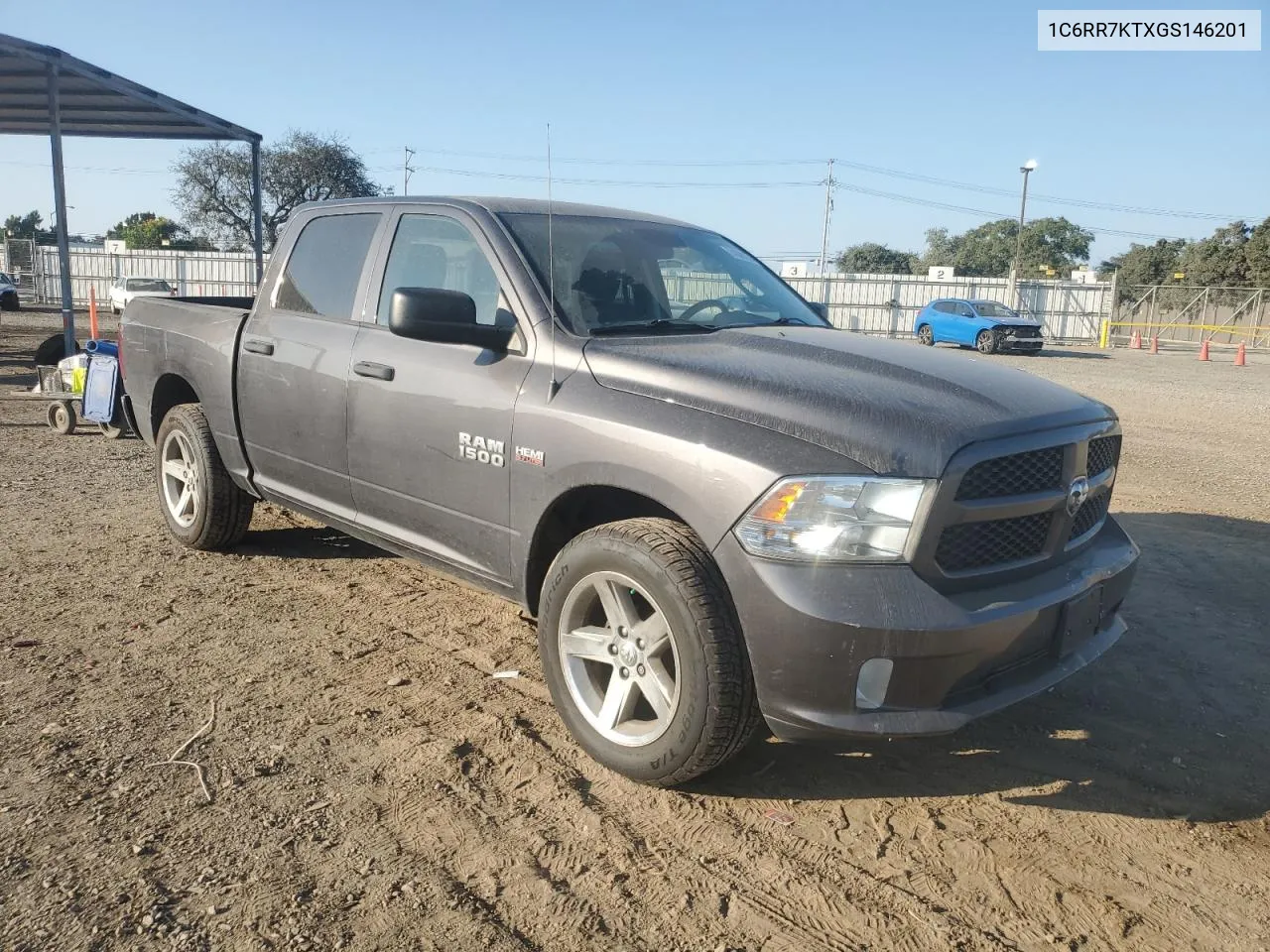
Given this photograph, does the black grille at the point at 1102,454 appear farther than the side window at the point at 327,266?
No

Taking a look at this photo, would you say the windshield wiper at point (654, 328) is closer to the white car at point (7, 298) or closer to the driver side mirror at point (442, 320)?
the driver side mirror at point (442, 320)

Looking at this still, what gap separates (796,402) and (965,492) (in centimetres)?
54

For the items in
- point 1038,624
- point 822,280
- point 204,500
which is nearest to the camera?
point 1038,624

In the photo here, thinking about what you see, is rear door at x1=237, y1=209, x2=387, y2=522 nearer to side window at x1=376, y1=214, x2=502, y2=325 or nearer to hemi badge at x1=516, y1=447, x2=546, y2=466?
side window at x1=376, y1=214, x2=502, y2=325

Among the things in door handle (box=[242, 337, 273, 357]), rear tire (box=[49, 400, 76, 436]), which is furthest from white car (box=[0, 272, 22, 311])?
door handle (box=[242, 337, 273, 357])

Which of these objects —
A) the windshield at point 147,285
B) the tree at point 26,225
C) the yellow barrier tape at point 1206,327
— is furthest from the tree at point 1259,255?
the tree at point 26,225

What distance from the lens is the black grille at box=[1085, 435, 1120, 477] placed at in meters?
3.21

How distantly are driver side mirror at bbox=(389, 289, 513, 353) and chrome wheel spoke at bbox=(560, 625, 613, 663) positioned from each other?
3.49 feet

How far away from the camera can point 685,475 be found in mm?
2812

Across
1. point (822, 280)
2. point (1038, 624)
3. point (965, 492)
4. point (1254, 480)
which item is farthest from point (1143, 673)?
point (822, 280)

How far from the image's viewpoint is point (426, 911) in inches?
94.7

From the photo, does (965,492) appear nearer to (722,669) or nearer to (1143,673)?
(722,669)

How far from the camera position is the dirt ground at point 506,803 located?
2.40 meters

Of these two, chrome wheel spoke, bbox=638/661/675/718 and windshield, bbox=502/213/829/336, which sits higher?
windshield, bbox=502/213/829/336
